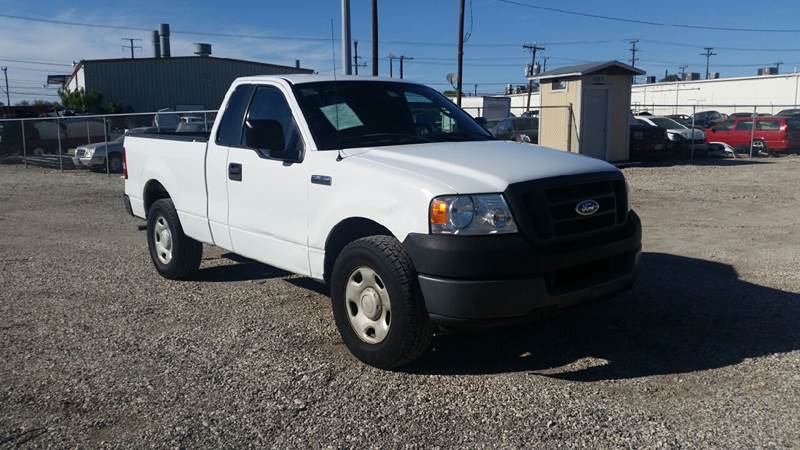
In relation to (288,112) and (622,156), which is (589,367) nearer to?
(288,112)

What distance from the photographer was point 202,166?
6430 mm

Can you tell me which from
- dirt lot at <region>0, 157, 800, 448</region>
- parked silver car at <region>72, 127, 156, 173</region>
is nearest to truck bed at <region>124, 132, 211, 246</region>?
dirt lot at <region>0, 157, 800, 448</region>

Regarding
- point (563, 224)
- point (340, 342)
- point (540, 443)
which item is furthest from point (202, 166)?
point (540, 443)

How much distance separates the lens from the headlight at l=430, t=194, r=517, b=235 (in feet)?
13.8

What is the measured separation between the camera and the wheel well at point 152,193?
7.51 m

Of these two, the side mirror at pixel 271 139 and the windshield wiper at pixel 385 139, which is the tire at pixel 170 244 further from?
the windshield wiper at pixel 385 139

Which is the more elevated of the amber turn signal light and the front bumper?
the amber turn signal light

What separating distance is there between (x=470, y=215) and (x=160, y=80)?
42372 millimetres

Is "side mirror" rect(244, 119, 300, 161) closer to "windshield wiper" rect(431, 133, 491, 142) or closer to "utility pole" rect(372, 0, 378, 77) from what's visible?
"windshield wiper" rect(431, 133, 491, 142)

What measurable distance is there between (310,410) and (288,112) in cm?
248

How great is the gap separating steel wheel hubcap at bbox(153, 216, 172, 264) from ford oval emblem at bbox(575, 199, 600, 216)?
13.8 feet

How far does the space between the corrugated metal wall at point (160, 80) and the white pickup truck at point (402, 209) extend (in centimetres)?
3929

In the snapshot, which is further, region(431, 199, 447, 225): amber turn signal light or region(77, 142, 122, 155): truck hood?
region(77, 142, 122, 155): truck hood

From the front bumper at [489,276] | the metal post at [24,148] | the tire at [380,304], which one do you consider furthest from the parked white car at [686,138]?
the metal post at [24,148]
